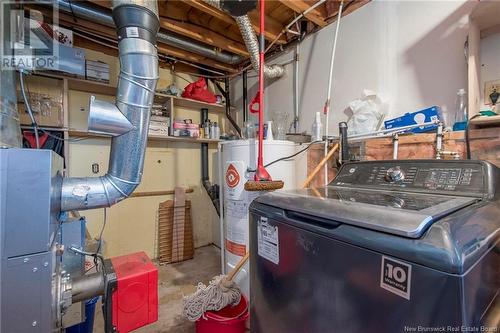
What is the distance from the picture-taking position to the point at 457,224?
510mm

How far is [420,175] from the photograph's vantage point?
889 mm

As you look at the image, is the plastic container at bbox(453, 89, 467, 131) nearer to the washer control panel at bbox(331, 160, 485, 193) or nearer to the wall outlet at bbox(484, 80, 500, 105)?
the wall outlet at bbox(484, 80, 500, 105)

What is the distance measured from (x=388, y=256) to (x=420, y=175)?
0.55 metres

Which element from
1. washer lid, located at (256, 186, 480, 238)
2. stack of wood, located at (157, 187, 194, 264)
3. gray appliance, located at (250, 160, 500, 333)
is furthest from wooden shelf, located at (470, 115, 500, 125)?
stack of wood, located at (157, 187, 194, 264)

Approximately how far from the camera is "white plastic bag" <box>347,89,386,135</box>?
1504 millimetres

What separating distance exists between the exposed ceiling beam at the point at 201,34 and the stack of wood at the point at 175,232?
1.69 metres

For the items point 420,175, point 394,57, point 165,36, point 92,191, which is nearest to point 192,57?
point 165,36

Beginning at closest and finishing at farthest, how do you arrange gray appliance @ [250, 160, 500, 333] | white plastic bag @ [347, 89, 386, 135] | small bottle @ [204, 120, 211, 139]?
gray appliance @ [250, 160, 500, 333] < white plastic bag @ [347, 89, 386, 135] < small bottle @ [204, 120, 211, 139]

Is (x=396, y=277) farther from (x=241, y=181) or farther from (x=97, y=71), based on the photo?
(x=97, y=71)

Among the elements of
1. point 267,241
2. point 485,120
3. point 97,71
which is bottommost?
point 267,241

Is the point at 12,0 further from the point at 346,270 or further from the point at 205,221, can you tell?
the point at 205,221

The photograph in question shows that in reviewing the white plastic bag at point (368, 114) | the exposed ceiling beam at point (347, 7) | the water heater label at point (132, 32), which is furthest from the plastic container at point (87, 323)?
the exposed ceiling beam at point (347, 7)

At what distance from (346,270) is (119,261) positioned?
1145 mm

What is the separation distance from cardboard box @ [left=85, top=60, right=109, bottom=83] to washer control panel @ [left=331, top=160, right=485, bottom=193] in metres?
2.33
